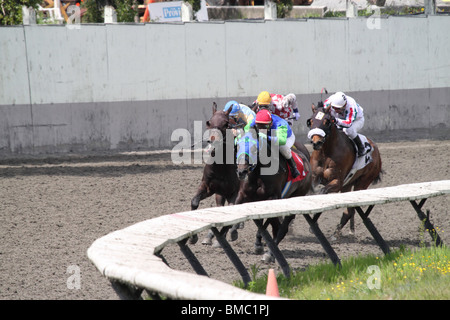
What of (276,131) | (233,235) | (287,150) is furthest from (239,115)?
(233,235)

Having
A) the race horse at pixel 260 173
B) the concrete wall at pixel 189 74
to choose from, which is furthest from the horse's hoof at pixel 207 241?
the concrete wall at pixel 189 74

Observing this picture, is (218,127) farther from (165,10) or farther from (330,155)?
(165,10)

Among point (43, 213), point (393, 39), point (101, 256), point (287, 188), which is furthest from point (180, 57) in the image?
point (101, 256)

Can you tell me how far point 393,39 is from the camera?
17.9 meters

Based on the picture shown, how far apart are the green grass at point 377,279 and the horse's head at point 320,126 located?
2.22 meters

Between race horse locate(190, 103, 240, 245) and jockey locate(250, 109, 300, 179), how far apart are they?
1.29 ft

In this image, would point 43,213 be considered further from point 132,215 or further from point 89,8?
point 89,8

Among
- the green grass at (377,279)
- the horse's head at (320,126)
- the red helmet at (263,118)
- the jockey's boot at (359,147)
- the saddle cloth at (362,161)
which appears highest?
the red helmet at (263,118)

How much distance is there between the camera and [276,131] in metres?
8.25

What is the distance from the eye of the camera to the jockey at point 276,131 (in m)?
8.15

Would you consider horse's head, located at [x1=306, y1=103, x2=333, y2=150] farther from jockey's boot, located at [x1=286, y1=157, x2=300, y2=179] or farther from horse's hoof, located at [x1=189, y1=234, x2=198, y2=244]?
horse's hoof, located at [x1=189, y1=234, x2=198, y2=244]

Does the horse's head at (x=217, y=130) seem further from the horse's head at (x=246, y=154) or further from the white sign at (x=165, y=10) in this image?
the white sign at (x=165, y=10)

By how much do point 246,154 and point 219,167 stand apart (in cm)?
89
